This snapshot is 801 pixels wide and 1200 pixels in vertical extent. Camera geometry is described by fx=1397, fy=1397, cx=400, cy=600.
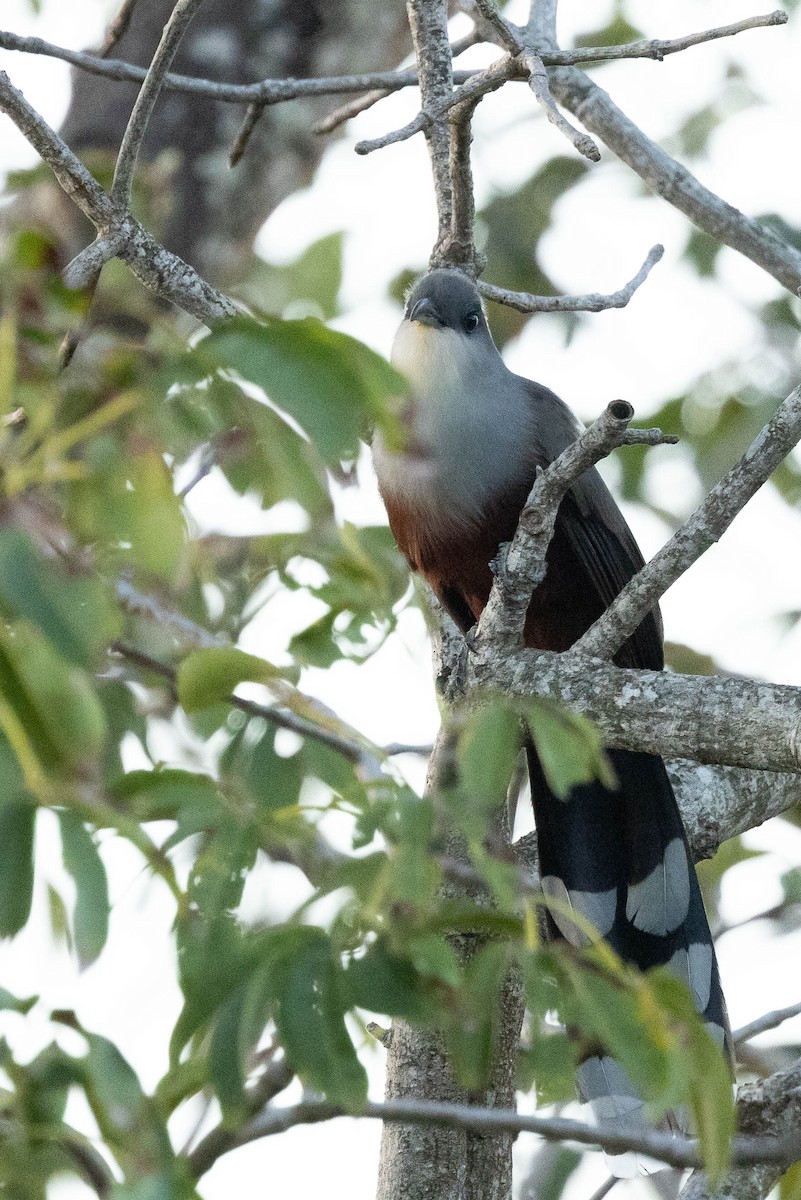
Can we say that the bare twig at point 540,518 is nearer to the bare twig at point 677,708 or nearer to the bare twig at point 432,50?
the bare twig at point 677,708

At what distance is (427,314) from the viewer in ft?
10.5

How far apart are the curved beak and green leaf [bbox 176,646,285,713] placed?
2002 mm

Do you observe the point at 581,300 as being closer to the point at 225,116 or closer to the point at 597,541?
the point at 597,541

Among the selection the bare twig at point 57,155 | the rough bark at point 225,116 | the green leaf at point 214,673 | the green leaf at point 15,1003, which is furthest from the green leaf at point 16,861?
the rough bark at point 225,116

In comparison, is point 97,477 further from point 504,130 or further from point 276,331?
point 504,130

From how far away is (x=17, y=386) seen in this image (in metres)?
1.05

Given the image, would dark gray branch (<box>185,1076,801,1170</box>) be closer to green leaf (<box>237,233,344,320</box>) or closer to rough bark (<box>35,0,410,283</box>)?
green leaf (<box>237,233,344,320</box>)

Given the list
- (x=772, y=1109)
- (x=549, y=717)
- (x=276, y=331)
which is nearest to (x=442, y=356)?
(x=772, y=1109)

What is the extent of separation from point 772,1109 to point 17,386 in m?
1.83

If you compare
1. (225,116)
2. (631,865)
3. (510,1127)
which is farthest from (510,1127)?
(225,116)

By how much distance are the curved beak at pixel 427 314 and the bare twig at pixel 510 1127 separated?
1994mm

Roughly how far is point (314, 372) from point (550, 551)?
7.66 feet

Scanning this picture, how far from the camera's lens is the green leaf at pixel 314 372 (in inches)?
37.6

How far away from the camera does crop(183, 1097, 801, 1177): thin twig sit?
1.41 metres
